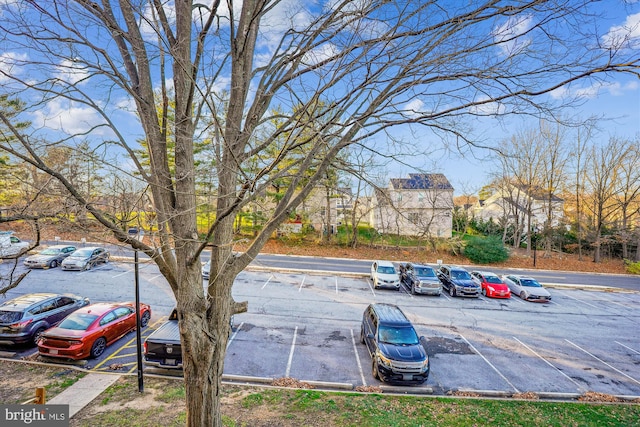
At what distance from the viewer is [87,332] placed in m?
9.06

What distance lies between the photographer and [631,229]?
30000 mm

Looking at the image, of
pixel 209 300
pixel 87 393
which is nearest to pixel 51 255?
pixel 87 393

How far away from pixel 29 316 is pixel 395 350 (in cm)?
1131

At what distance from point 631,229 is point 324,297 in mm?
33008

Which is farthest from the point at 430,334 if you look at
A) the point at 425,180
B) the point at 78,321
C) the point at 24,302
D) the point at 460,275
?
the point at 24,302

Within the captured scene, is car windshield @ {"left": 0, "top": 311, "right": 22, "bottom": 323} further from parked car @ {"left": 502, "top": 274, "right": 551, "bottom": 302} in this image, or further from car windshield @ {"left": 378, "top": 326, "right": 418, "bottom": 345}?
parked car @ {"left": 502, "top": 274, "right": 551, "bottom": 302}

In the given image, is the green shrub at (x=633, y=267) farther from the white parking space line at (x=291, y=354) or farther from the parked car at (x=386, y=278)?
the white parking space line at (x=291, y=354)

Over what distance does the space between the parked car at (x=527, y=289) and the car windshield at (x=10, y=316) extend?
22153mm

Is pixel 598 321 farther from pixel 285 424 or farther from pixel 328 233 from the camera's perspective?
pixel 328 233

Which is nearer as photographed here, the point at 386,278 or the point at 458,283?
the point at 458,283

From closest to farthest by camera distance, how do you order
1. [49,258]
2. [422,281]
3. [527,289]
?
[422,281]
[527,289]
[49,258]

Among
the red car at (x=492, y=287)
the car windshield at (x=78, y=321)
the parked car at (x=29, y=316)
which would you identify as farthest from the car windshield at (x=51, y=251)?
the red car at (x=492, y=287)

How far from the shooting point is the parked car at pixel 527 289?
1709 cm

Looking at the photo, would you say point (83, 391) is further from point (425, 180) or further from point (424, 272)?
point (424, 272)
